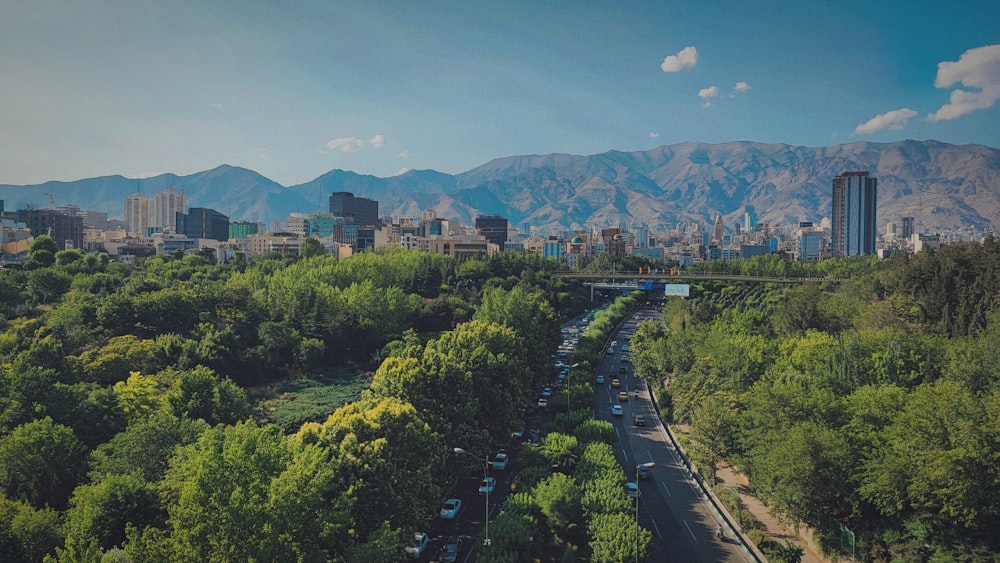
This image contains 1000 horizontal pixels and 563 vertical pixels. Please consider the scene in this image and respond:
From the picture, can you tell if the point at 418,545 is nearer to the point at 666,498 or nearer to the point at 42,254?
the point at 666,498

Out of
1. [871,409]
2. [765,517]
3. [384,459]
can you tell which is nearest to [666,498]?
[765,517]

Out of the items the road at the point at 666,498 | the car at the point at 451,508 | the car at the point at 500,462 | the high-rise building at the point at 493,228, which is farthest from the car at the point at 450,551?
the high-rise building at the point at 493,228

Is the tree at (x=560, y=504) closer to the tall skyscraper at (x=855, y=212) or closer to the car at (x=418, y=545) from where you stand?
the car at (x=418, y=545)

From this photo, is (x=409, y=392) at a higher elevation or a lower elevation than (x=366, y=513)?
higher

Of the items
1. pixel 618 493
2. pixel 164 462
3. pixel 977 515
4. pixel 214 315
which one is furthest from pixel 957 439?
pixel 214 315

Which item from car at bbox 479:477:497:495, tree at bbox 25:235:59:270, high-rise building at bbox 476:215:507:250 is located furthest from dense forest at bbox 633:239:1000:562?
high-rise building at bbox 476:215:507:250

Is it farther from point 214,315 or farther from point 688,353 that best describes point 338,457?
point 214,315
